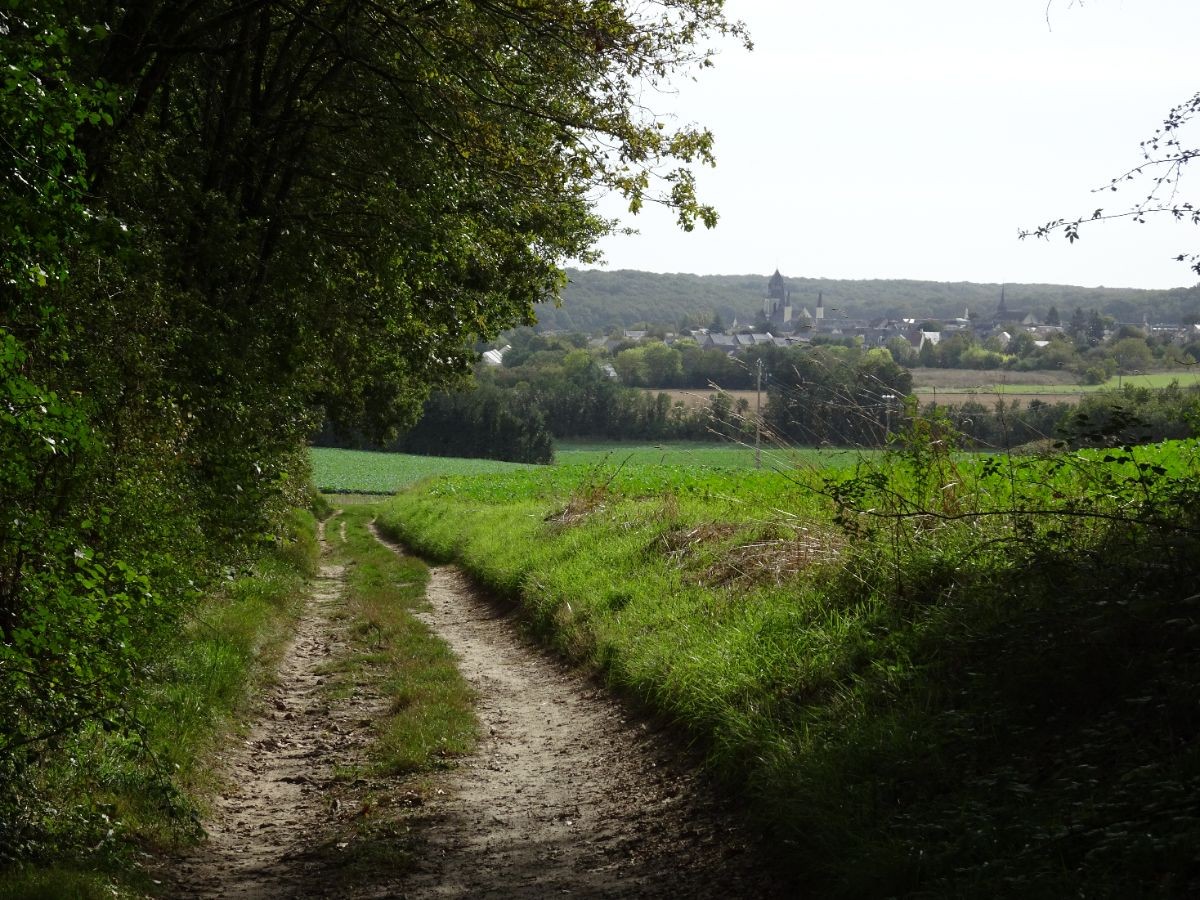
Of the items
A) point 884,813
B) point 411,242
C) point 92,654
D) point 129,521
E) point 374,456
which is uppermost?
point 411,242

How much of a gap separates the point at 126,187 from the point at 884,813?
27.2ft

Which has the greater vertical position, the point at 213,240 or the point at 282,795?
the point at 213,240

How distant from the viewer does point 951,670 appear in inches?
274

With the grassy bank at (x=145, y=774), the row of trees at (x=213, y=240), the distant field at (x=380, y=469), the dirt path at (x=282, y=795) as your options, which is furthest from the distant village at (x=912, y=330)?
the distant field at (x=380, y=469)

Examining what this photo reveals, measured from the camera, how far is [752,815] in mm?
6574

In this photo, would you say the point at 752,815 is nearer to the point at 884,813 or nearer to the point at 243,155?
the point at 884,813

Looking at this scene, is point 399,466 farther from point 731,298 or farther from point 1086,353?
point 731,298

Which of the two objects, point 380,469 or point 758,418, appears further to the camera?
point 380,469

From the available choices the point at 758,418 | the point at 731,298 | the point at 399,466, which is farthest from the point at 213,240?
the point at 731,298

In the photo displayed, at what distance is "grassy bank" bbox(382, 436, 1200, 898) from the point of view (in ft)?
16.3

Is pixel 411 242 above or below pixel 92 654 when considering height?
above

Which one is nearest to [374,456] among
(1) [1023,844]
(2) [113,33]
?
(2) [113,33]

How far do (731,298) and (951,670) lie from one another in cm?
18005

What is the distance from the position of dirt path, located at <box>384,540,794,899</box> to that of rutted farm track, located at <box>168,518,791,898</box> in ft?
0.04
